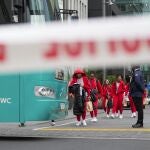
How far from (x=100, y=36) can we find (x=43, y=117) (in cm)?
861

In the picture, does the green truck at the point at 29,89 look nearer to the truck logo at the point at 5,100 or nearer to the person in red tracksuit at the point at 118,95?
the truck logo at the point at 5,100

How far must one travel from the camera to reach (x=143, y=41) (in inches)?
85.4

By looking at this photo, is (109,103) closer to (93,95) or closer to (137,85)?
(93,95)

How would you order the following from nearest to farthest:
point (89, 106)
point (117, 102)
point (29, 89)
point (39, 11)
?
point (29, 89)
point (39, 11)
point (89, 106)
point (117, 102)

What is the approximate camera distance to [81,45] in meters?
2.21

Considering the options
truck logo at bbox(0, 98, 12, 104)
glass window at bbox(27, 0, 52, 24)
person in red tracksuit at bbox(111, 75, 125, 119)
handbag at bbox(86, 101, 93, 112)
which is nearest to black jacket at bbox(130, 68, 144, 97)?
handbag at bbox(86, 101, 93, 112)

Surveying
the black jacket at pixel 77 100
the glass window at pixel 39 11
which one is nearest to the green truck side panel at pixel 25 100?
the glass window at pixel 39 11

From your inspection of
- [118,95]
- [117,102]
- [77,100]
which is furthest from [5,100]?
[118,95]

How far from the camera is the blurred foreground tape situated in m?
2.16

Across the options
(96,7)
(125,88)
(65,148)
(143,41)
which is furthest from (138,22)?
(96,7)

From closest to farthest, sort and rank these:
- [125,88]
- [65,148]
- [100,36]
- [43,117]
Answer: [100,36]
[65,148]
[43,117]
[125,88]

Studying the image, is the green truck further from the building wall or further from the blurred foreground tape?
the building wall

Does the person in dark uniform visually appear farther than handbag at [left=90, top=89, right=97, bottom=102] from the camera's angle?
No

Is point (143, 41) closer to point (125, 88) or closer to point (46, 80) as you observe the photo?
point (46, 80)
